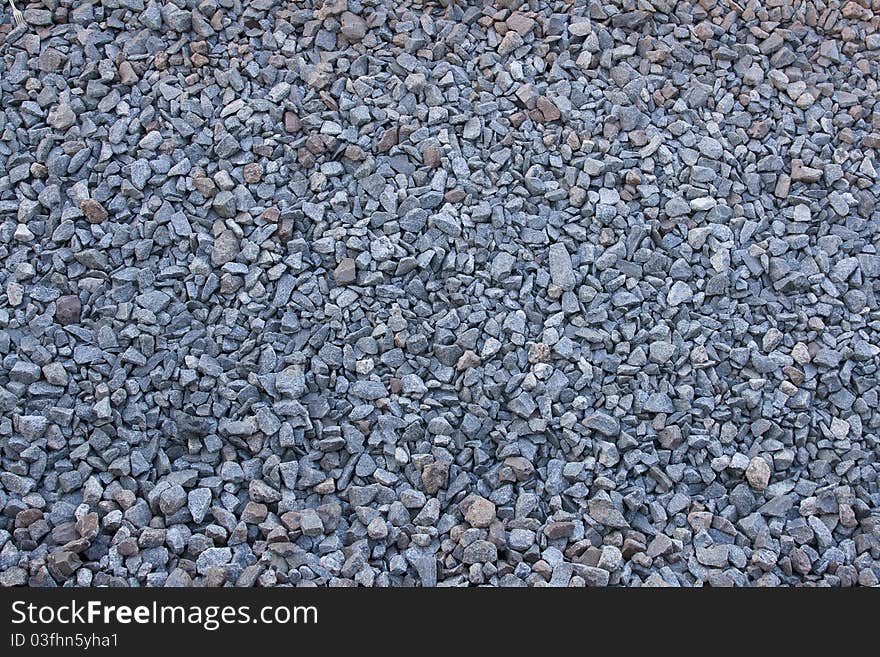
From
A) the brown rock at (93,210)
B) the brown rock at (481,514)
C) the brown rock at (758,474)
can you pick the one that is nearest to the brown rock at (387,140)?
the brown rock at (93,210)

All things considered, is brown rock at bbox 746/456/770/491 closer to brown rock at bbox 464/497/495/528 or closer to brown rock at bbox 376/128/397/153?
brown rock at bbox 464/497/495/528

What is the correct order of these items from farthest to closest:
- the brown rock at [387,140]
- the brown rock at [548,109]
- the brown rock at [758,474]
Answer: the brown rock at [548,109] < the brown rock at [387,140] < the brown rock at [758,474]

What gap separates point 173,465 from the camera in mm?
3145

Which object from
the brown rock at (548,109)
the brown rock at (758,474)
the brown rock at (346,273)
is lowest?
the brown rock at (758,474)

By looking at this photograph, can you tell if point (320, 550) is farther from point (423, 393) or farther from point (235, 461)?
point (423, 393)

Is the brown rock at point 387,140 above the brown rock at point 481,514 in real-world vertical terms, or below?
above

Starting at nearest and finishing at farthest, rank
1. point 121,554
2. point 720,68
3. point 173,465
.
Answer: point 121,554 → point 173,465 → point 720,68

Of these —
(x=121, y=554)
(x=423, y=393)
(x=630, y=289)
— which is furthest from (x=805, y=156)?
(x=121, y=554)

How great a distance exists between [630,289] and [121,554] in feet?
6.82

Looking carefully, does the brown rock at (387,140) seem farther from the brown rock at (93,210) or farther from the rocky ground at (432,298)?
the brown rock at (93,210)

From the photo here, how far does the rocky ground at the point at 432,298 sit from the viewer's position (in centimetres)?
304

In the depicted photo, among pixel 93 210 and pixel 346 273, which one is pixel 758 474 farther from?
pixel 93 210

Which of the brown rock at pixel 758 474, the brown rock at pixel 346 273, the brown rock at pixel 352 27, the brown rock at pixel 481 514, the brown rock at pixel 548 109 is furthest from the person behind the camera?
the brown rock at pixel 352 27

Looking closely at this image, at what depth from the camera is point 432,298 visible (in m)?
3.40
